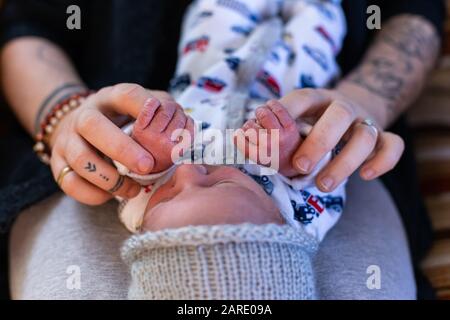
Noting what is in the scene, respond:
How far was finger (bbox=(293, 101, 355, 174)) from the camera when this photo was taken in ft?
1.77

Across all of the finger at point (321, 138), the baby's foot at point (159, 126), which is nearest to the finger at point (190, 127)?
the baby's foot at point (159, 126)

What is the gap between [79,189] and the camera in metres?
0.59

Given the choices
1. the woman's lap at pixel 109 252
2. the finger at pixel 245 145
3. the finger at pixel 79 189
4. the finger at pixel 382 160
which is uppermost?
the finger at pixel 245 145

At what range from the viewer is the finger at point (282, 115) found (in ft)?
1.74

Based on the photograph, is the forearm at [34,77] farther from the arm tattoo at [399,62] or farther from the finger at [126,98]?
the arm tattoo at [399,62]

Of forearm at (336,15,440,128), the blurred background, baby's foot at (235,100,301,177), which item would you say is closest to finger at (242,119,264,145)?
baby's foot at (235,100,301,177)

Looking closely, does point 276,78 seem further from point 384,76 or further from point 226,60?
point 384,76

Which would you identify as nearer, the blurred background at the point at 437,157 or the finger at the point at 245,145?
the finger at the point at 245,145

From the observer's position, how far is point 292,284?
0.47 m

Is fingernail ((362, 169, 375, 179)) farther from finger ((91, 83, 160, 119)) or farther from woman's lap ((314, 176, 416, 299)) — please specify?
finger ((91, 83, 160, 119))

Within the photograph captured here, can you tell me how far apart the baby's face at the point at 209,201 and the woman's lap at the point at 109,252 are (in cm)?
10

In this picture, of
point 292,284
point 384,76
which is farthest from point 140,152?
point 384,76

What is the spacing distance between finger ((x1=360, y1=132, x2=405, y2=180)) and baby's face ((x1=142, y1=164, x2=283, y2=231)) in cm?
12

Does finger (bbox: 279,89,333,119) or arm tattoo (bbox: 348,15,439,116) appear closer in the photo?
finger (bbox: 279,89,333,119)
